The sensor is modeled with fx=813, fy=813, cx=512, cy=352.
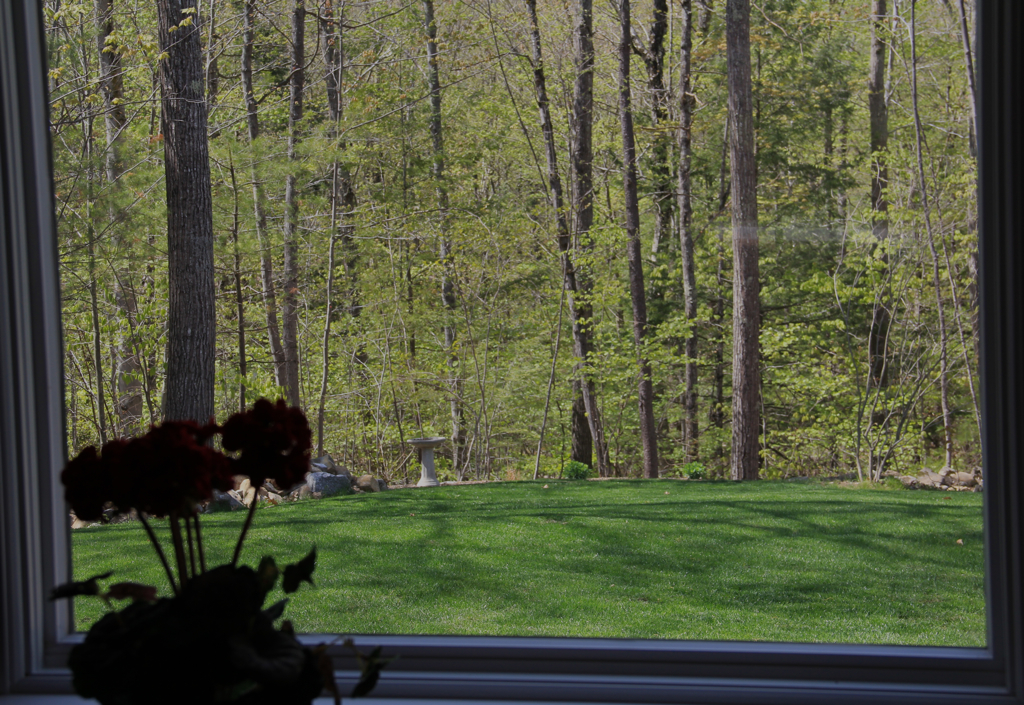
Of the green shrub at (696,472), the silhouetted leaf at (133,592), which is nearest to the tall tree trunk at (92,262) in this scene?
the green shrub at (696,472)

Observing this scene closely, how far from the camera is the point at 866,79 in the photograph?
4828 mm

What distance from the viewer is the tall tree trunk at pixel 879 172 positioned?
14.6ft

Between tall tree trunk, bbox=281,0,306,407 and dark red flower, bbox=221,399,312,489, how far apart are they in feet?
14.3

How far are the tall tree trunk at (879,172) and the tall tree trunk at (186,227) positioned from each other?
3301 mm

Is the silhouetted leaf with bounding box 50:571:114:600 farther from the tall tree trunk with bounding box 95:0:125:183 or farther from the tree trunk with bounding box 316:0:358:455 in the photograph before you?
the tree trunk with bounding box 316:0:358:455

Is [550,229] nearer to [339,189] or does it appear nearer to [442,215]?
[442,215]

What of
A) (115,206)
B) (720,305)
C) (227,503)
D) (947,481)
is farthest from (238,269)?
(947,481)

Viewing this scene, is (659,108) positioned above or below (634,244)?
above

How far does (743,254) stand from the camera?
4.75 m

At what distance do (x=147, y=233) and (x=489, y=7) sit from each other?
2.59 meters

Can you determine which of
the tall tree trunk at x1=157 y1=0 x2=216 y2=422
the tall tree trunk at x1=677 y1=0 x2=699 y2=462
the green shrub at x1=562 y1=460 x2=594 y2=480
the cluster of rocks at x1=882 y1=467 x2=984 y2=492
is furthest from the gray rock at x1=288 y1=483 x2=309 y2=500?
the cluster of rocks at x1=882 y1=467 x2=984 y2=492

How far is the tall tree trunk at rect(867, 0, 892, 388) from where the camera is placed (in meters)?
4.44

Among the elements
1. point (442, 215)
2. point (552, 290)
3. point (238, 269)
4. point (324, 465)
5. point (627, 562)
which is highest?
point (442, 215)

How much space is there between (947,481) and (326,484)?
285 cm
